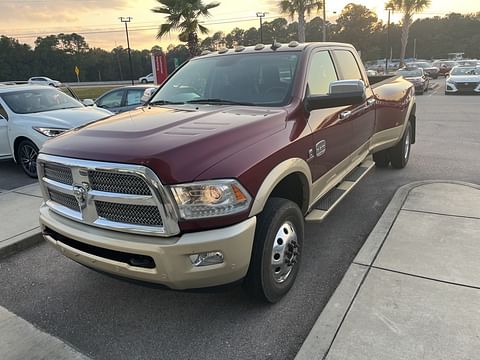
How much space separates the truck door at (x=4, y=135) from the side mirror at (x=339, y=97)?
20.8 feet

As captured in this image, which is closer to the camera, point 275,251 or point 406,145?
point 275,251

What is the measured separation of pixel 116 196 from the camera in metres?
2.61

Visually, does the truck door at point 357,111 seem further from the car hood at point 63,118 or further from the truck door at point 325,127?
the car hood at point 63,118

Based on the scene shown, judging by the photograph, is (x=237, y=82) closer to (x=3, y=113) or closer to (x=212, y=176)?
(x=212, y=176)

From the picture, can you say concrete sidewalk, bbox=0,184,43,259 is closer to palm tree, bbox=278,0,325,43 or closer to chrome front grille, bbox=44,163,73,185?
chrome front grille, bbox=44,163,73,185

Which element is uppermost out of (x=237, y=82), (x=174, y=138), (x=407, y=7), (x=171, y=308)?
(x=407, y=7)

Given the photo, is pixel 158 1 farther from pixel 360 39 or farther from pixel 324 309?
pixel 360 39

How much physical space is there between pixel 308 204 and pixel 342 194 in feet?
2.78

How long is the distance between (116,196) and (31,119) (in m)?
5.65

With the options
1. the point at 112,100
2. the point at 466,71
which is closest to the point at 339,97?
the point at 112,100

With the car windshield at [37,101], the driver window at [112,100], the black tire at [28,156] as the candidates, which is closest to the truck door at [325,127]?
the black tire at [28,156]

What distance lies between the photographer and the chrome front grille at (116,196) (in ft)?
8.11

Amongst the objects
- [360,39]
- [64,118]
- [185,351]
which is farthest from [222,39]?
[185,351]

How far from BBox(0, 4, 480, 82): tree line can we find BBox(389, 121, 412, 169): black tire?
61.1 metres
